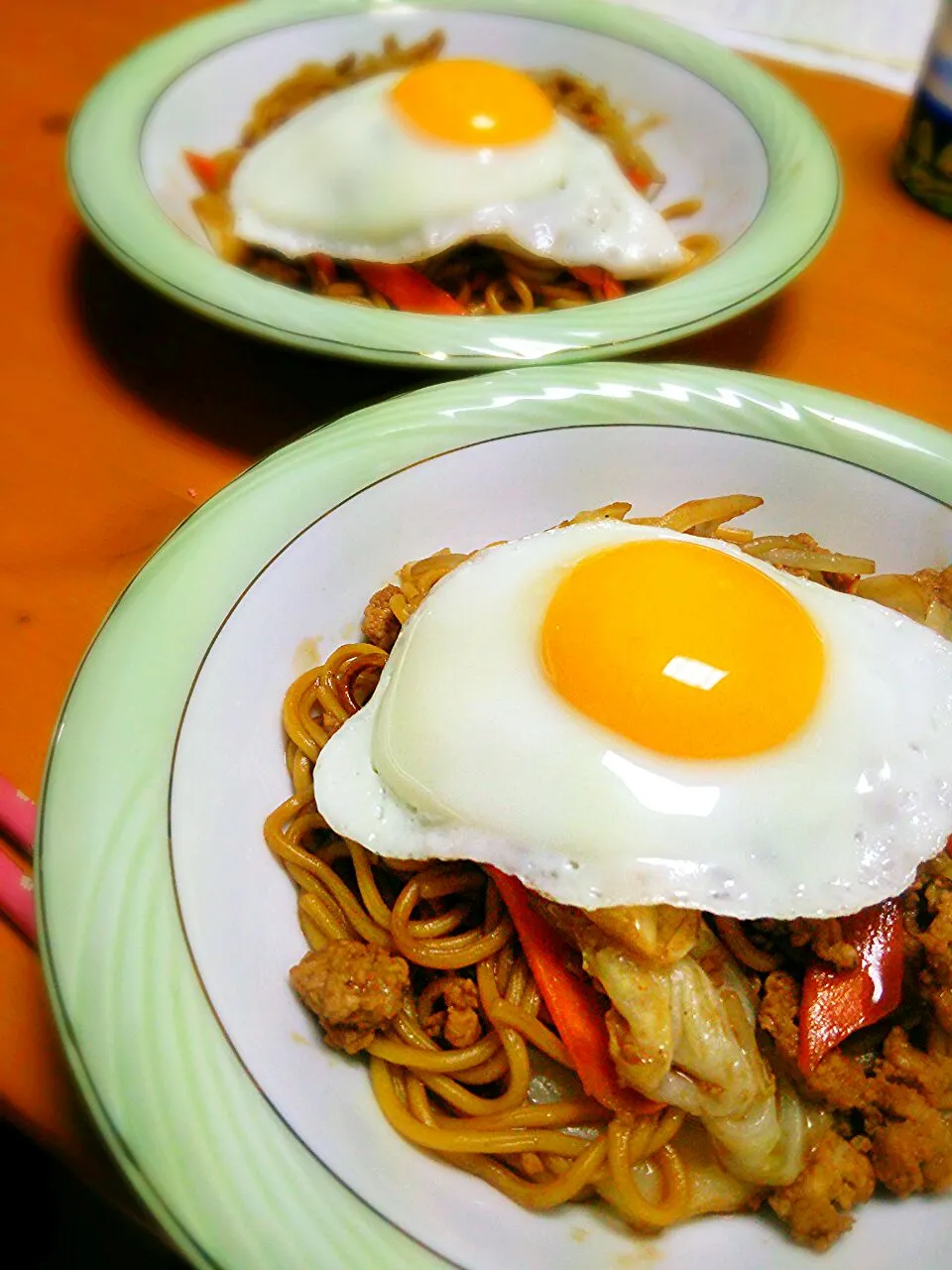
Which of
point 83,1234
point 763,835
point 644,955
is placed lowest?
point 83,1234

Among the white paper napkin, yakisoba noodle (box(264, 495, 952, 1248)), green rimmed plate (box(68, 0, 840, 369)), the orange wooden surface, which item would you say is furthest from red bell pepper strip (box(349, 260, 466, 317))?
the white paper napkin

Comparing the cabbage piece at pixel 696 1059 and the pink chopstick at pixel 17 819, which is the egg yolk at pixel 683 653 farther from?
the pink chopstick at pixel 17 819

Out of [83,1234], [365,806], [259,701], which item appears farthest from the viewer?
[83,1234]

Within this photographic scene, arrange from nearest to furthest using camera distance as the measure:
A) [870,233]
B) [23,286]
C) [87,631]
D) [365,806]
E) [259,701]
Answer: [365,806]
[259,701]
[87,631]
[23,286]
[870,233]

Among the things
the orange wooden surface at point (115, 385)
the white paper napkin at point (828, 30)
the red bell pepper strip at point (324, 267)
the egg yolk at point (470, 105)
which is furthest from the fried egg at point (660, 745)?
the white paper napkin at point (828, 30)

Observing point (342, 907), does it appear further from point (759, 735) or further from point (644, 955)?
point (759, 735)

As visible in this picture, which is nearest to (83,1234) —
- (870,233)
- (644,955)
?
(644,955)

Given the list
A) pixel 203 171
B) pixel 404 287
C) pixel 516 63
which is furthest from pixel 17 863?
pixel 516 63
